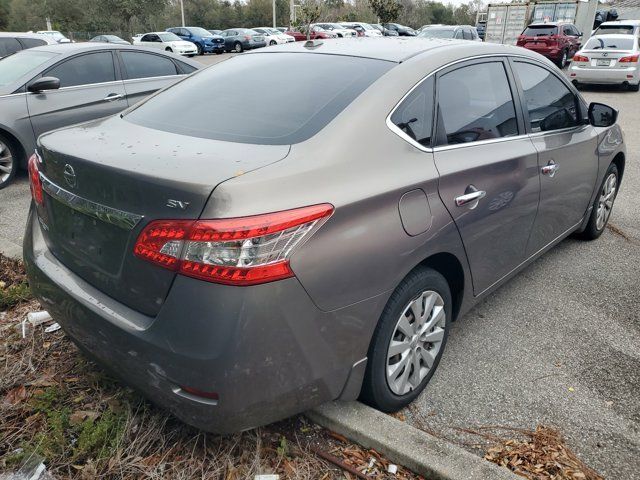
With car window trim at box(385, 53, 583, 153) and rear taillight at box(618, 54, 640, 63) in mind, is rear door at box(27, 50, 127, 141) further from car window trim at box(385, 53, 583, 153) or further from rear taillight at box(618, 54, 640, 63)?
rear taillight at box(618, 54, 640, 63)

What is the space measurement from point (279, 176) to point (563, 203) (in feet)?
8.54

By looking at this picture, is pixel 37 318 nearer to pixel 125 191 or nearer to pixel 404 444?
pixel 125 191

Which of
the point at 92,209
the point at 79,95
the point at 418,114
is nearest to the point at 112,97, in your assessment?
the point at 79,95

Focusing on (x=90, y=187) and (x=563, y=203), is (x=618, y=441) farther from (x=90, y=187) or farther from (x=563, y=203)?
(x=90, y=187)

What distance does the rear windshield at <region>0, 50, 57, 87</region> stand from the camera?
20.4ft

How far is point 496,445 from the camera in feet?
7.88

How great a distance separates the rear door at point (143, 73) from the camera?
679cm

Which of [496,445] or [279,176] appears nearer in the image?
[279,176]

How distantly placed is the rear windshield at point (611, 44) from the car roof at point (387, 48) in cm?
1397

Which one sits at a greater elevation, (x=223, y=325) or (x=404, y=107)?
(x=404, y=107)

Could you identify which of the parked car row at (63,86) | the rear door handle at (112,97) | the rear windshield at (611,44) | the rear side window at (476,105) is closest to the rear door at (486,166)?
the rear side window at (476,105)

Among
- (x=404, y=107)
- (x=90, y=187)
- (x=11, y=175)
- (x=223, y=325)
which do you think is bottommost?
(x=11, y=175)

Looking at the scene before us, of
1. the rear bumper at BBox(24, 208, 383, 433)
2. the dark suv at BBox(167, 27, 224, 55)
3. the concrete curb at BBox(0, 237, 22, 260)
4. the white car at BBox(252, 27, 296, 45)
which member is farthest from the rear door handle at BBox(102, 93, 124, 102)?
the white car at BBox(252, 27, 296, 45)

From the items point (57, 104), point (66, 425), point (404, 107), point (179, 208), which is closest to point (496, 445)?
point (404, 107)
